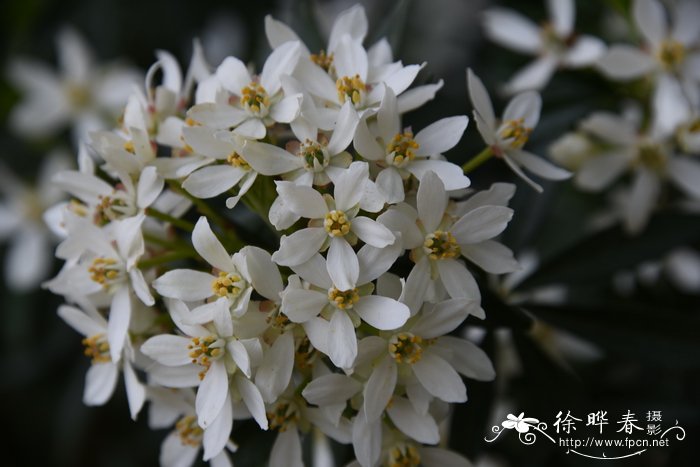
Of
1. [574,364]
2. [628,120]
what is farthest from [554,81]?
[574,364]

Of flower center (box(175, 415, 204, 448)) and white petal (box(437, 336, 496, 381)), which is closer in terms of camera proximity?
white petal (box(437, 336, 496, 381))

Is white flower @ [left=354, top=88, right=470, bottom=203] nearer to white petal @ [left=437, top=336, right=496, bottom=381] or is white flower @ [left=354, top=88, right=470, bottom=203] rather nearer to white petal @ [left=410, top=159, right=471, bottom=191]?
white petal @ [left=410, top=159, right=471, bottom=191]

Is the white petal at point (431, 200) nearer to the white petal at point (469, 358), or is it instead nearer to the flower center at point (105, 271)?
the white petal at point (469, 358)

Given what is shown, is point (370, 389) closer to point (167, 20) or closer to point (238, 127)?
point (238, 127)

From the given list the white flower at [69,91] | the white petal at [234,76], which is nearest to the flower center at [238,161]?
the white petal at [234,76]

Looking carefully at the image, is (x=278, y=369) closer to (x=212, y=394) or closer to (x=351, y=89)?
(x=212, y=394)

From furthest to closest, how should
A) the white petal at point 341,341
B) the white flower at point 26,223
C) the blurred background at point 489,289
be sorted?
the white flower at point 26,223 < the blurred background at point 489,289 < the white petal at point 341,341

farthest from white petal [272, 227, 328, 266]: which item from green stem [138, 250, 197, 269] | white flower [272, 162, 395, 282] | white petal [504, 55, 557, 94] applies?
white petal [504, 55, 557, 94]
